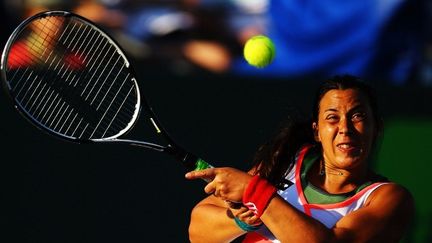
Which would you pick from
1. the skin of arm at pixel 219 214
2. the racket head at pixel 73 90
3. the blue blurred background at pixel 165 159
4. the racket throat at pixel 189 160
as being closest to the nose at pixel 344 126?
the skin of arm at pixel 219 214

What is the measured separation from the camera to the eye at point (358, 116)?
3661 mm

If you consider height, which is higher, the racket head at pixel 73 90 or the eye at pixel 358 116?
the eye at pixel 358 116

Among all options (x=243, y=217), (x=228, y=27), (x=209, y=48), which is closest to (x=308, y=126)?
(x=243, y=217)

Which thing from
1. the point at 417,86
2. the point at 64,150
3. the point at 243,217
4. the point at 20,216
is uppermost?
the point at 417,86

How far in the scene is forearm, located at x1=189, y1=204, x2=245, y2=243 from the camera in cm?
375

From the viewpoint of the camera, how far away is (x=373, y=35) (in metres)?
6.20

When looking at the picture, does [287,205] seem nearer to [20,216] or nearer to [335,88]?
[335,88]

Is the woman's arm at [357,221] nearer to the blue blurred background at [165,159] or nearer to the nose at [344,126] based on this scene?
the nose at [344,126]

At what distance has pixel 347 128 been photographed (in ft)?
11.9

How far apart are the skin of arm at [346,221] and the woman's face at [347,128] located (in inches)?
6.0

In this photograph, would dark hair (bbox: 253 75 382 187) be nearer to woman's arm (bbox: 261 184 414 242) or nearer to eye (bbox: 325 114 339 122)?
eye (bbox: 325 114 339 122)

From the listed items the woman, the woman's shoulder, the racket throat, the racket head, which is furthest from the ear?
the racket head

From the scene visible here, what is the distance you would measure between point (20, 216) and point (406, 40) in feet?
8.29

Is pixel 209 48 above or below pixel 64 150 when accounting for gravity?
above
